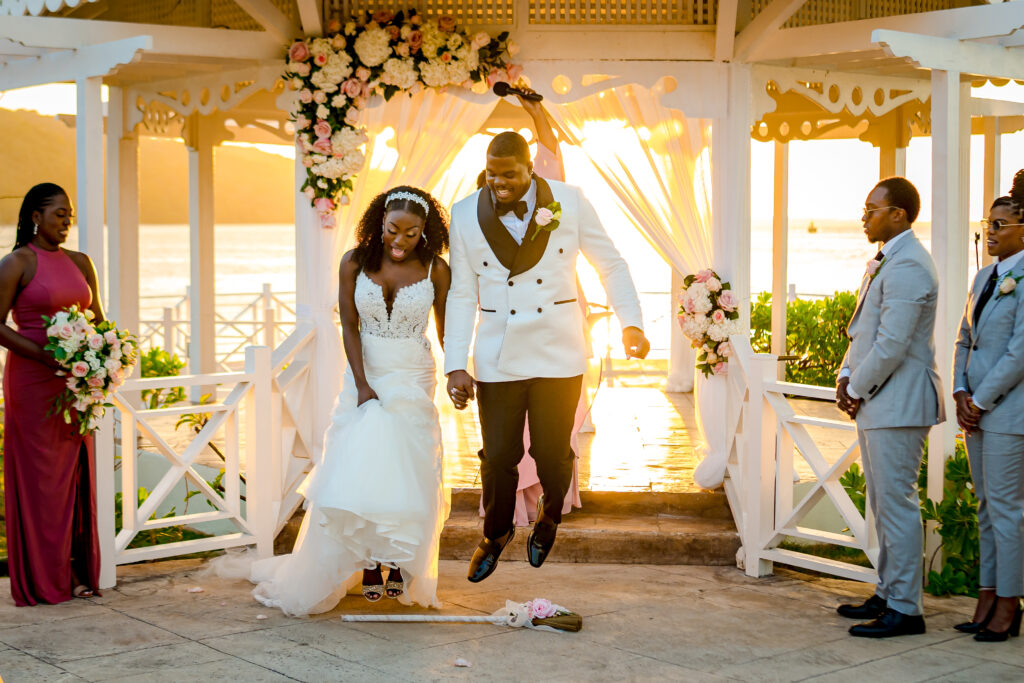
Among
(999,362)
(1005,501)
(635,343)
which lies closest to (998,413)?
(999,362)

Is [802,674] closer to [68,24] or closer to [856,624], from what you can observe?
[856,624]

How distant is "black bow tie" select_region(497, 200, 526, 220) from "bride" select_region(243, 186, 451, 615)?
1.84ft

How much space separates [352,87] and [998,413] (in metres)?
4.38

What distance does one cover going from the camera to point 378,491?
5.45 metres

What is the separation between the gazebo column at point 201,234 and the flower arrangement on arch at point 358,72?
3897mm

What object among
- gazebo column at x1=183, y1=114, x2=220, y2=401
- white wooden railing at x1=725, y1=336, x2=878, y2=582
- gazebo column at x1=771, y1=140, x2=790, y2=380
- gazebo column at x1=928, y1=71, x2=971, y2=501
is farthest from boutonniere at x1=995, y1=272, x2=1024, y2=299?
gazebo column at x1=183, y1=114, x2=220, y2=401

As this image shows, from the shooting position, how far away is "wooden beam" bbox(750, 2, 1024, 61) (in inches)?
240

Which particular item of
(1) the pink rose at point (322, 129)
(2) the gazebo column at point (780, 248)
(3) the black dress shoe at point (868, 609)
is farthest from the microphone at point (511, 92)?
(2) the gazebo column at point (780, 248)

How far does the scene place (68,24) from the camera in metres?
6.51

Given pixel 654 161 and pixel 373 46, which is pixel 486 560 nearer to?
pixel 654 161

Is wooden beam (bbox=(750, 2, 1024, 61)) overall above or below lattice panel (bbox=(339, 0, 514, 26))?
below

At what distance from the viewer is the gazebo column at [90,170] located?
20.7 feet

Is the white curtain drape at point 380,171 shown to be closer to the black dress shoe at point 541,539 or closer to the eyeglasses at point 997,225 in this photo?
→ the black dress shoe at point 541,539

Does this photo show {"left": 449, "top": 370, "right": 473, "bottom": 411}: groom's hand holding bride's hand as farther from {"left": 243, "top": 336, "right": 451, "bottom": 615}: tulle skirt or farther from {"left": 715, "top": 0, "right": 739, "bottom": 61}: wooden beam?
{"left": 715, "top": 0, "right": 739, "bottom": 61}: wooden beam
